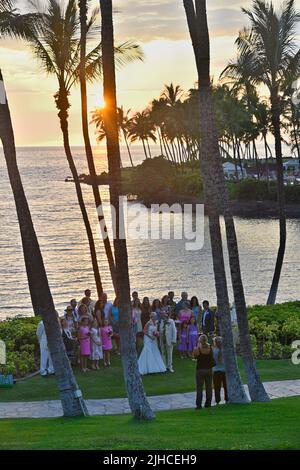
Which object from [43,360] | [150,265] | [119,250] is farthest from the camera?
[150,265]

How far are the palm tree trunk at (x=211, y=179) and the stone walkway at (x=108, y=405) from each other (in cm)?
165

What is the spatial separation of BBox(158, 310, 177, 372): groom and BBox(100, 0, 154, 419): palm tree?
5.52 m

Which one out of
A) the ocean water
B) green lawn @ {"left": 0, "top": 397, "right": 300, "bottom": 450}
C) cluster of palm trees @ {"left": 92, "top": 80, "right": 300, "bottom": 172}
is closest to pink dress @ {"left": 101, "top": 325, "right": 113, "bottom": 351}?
green lawn @ {"left": 0, "top": 397, "right": 300, "bottom": 450}

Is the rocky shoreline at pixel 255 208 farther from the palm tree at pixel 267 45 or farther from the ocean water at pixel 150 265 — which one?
the palm tree at pixel 267 45

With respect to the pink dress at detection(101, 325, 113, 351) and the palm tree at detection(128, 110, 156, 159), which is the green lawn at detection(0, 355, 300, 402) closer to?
the pink dress at detection(101, 325, 113, 351)

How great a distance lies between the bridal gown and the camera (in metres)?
20.3

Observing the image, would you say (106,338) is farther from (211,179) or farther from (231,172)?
(231,172)

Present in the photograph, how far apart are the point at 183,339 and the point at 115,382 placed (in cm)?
290

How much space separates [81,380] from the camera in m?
19.6

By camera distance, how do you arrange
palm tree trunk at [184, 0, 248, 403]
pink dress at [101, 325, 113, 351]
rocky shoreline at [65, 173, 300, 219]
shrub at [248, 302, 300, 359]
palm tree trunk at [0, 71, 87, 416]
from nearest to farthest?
palm tree trunk at [0, 71, 87, 416] → palm tree trunk at [184, 0, 248, 403] → pink dress at [101, 325, 113, 351] → shrub at [248, 302, 300, 359] → rocky shoreline at [65, 173, 300, 219]

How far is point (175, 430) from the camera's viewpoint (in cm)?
1312

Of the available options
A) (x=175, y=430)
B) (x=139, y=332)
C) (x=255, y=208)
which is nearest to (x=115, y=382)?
(x=139, y=332)
